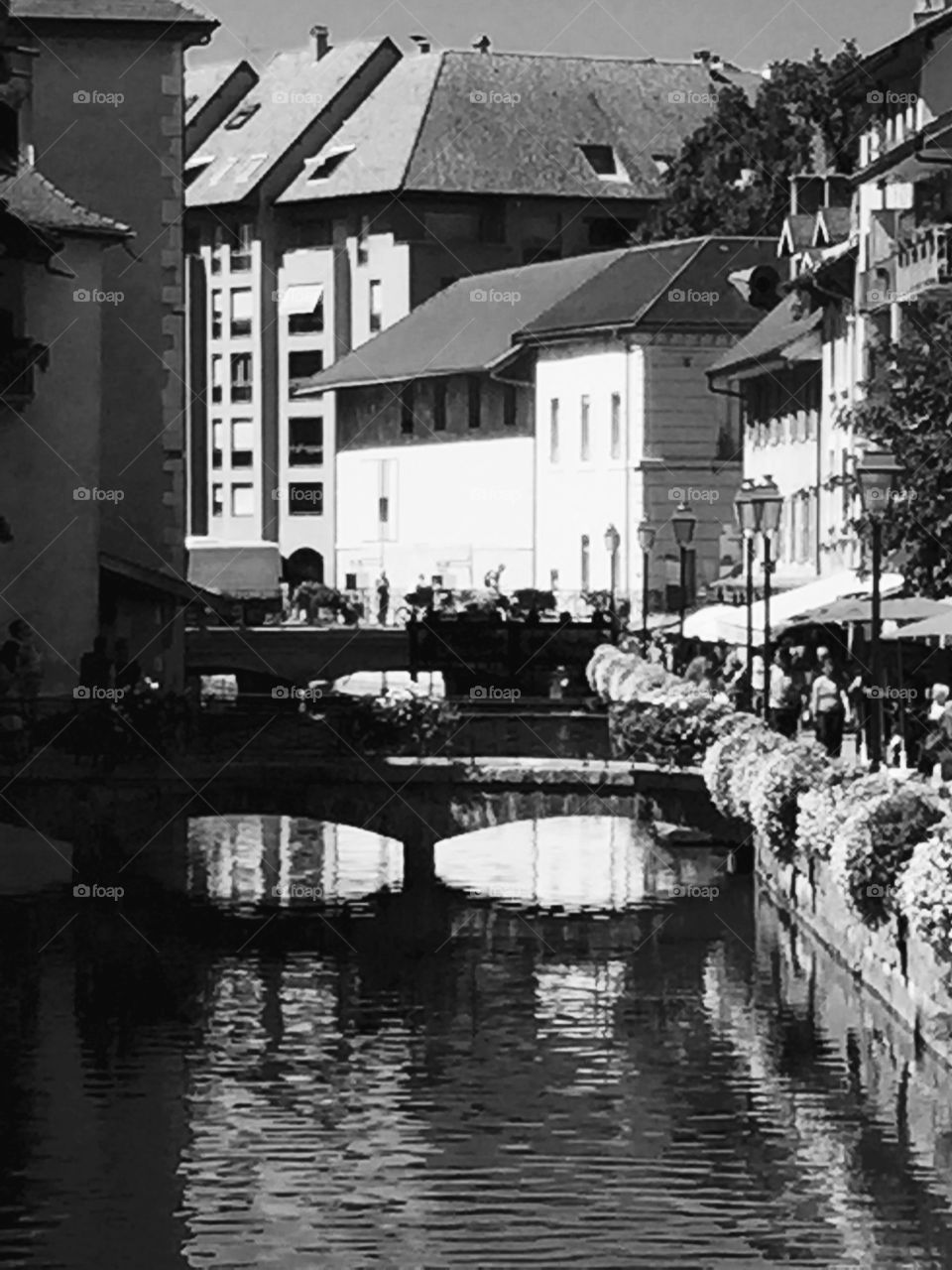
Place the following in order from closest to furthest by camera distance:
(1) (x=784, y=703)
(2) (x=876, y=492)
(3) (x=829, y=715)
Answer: (2) (x=876, y=492) → (3) (x=829, y=715) → (1) (x=784, y=703)

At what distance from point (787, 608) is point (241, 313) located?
83009 mm

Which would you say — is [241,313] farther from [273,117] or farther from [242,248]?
[273,117]

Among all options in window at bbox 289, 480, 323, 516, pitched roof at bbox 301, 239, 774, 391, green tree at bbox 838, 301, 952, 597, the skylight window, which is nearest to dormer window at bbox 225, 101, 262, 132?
the skylight window

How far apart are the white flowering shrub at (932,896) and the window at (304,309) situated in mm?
110920

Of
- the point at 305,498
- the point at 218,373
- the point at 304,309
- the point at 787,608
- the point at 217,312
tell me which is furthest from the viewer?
the point at 217,312

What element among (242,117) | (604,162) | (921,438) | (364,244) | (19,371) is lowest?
(921,438)

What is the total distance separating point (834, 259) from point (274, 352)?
63.0m

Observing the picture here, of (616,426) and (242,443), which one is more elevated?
(242,443)

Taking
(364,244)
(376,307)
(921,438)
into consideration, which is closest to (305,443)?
(376,307)

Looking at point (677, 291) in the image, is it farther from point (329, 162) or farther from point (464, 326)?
point (329, 162)

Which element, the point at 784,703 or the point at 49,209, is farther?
the point at 49,209

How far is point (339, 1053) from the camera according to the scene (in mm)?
35625

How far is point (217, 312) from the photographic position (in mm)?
144500

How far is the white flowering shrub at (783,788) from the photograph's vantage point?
41.8m
